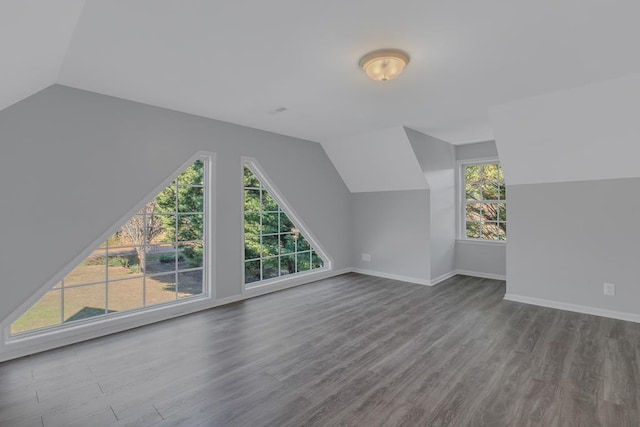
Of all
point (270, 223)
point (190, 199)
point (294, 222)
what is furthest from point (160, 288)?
point (294, 222)

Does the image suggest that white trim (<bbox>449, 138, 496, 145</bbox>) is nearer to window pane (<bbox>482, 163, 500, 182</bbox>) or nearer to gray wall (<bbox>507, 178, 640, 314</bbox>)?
window pane (<bbox>482, 163, 500, 182</bbox>)

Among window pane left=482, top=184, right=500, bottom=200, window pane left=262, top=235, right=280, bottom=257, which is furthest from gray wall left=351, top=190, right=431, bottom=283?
window pane left=262, top=235, right=280, bottom=257

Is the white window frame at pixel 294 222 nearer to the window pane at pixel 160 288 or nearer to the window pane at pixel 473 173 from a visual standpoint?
the window pane at pixel 160 288

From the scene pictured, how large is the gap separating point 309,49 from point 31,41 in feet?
5.60

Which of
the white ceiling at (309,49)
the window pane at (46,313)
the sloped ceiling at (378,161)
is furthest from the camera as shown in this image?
the sloped ceiling at (378,161)

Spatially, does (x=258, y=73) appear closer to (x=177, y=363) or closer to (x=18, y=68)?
(x=18, y=68)

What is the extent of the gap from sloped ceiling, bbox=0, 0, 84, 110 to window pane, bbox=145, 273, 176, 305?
2.13 metres

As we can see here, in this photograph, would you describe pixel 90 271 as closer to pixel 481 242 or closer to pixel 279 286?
pixel 279 286

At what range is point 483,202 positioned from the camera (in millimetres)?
5527

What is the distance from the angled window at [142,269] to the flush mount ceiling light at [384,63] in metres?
2.44

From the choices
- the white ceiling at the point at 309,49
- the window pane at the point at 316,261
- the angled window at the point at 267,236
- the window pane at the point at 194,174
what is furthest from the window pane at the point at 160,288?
the window pane at the point at 316,261

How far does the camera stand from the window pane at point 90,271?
3085 millimetres

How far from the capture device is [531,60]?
95.6 inches

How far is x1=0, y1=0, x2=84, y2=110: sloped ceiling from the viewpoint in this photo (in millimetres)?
1514
